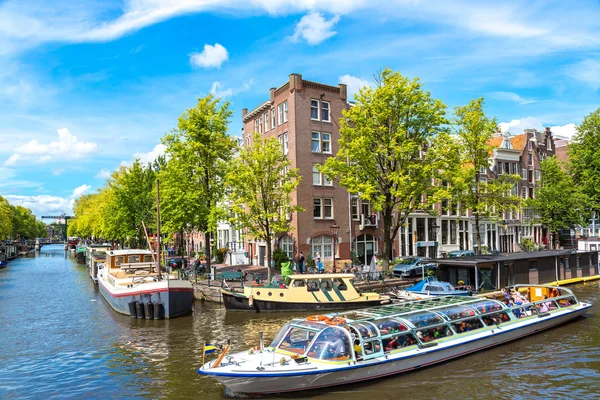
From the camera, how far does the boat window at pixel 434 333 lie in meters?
16.2

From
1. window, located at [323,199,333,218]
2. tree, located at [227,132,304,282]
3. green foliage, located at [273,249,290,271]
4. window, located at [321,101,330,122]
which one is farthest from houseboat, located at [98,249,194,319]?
window, located at [321,101,330,122]

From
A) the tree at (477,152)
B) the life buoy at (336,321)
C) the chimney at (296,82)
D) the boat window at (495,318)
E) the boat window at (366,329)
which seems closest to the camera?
the boat window at (366,329)

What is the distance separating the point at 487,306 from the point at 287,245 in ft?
83.4

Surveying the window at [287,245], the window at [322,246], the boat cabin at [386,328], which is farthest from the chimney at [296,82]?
the boat cabin at [386,328]

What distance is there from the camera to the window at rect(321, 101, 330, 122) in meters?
44.0

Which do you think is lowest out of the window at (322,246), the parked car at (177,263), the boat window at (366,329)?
the parked car at (177,263)

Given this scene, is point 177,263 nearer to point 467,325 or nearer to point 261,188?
point 261,188

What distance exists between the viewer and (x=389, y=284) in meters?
32.6

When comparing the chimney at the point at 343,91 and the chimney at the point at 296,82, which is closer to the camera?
the chimney at the point at 296,82

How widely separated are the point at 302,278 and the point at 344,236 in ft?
58.3

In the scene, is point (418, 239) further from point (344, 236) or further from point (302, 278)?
point (302, 278)

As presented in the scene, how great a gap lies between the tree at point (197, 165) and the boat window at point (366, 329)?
22671 mm

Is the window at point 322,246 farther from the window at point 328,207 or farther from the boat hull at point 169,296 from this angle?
the boat hull at point 169,296

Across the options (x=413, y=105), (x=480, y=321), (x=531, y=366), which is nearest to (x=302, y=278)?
(x=480, y=321)
